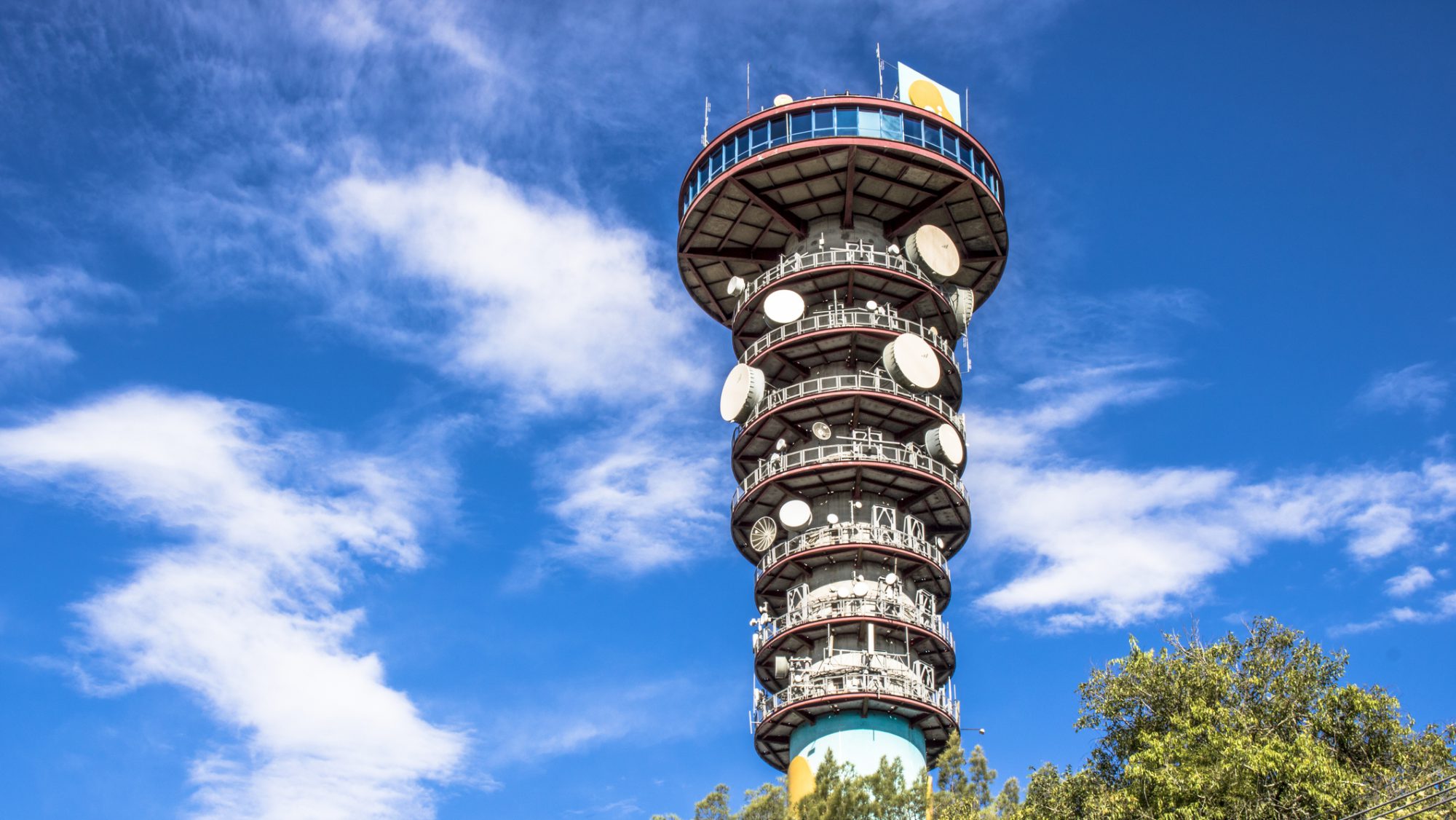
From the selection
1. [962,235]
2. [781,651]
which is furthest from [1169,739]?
[962,235]

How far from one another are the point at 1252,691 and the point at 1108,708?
417cm

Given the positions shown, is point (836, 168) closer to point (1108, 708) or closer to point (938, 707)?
point (938, 707)

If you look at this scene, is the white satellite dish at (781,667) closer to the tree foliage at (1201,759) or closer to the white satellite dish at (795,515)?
the white satellite dish at (795,515)

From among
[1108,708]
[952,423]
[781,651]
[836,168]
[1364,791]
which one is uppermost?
[836,168]

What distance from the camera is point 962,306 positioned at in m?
64.6

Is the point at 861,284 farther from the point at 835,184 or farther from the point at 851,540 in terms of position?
the point at 851,540

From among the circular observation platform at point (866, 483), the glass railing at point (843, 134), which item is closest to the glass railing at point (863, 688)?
the circular observation platform at point (866, 483)

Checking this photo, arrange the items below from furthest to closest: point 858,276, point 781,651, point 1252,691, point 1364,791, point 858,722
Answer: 1. point 858,276
2. point 781,651
3. point 858,722
4. point 1252,691
5. point 1364,791

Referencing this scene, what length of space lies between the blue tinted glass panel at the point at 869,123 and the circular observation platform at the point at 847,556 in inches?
671

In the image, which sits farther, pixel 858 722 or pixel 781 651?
pixel 781 651

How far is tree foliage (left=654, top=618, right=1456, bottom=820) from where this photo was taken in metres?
36.4

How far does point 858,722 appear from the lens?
5372 centimetres

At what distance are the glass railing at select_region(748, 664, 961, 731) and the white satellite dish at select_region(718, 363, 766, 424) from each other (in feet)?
39.9

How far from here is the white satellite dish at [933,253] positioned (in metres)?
62.3
